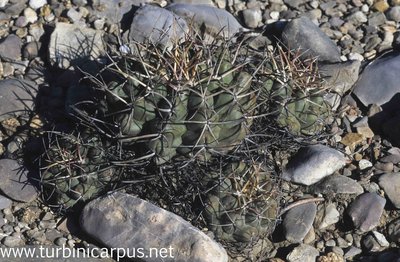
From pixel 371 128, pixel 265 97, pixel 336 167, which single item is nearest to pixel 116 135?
pixel 265 97

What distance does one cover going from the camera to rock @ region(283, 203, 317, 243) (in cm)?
440

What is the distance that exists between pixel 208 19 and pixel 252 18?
0.37m

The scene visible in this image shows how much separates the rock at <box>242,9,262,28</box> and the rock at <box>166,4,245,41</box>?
0.38 ft

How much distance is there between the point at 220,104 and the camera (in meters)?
3.98

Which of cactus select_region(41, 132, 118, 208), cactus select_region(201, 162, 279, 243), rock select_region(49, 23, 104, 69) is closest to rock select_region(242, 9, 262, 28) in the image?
rock select_region(49, 23, 104, 69)

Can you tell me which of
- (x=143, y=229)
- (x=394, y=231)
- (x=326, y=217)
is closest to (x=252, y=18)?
(x=326, y=217)

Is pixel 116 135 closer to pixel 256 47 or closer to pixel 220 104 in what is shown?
pixel 220 104

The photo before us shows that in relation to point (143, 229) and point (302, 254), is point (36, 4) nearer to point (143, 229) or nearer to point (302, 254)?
point (143, 229)

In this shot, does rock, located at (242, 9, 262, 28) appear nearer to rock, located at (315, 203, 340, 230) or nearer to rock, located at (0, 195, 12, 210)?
rock, located at (315, 203, 340, 230)

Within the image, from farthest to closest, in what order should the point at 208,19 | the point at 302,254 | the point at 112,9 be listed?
1. the point at 112,9
2. the point at 208,19
3. the point at 302,254

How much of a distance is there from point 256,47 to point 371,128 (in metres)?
0.95

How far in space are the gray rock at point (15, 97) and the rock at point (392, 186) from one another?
2.13 meters

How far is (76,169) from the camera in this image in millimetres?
4273

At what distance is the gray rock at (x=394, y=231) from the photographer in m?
4.42
